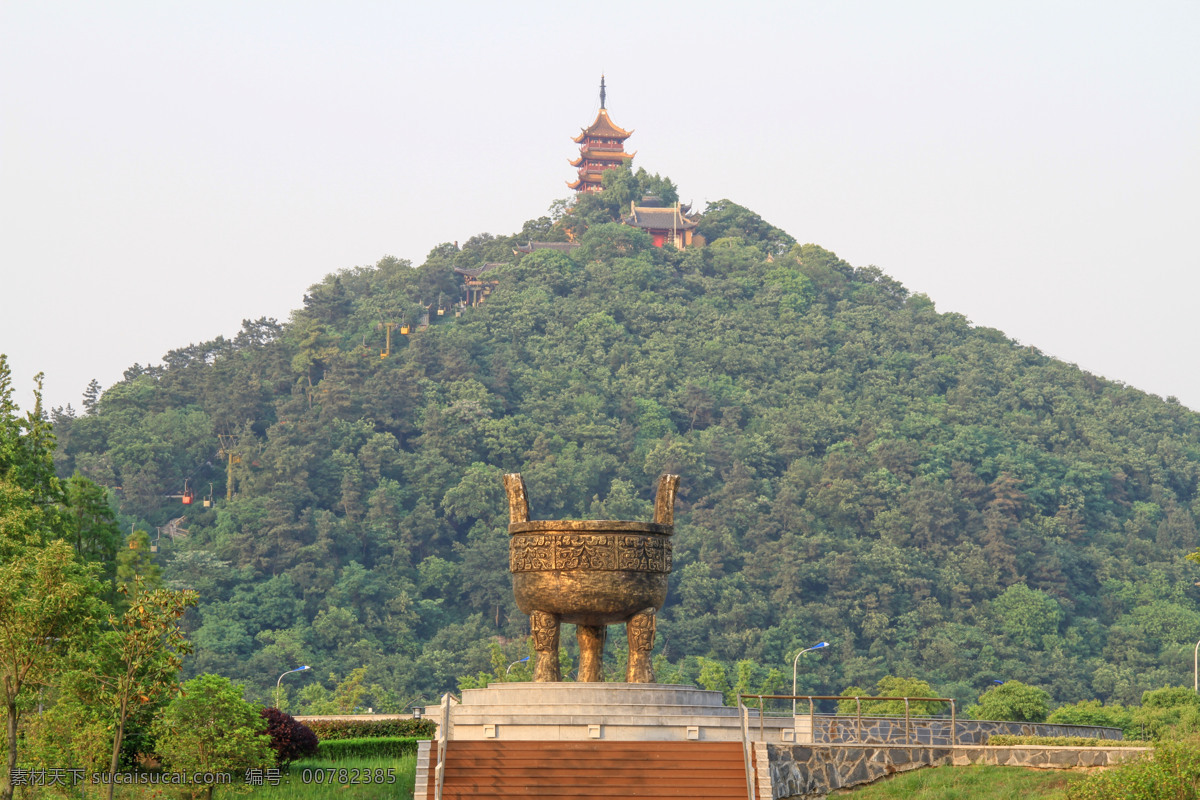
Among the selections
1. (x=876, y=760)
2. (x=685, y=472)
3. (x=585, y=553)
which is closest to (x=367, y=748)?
(x=585, y=553)

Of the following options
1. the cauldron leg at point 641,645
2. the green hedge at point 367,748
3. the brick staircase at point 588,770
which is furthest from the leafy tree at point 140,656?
the cauldron leg at point 641,645

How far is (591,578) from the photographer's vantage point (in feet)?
67.2

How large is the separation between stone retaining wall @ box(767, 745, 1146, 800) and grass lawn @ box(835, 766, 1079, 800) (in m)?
0.16

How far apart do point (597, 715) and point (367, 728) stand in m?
10.6

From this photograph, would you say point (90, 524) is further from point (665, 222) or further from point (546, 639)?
point (665, 222)

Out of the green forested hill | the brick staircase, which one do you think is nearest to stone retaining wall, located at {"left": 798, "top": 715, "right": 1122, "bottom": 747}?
the brick staircase

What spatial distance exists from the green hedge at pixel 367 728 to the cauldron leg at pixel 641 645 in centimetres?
608

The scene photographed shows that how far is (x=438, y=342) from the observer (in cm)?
8456

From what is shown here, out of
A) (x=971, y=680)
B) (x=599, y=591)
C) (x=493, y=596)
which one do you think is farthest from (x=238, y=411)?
(x=599, y=591)

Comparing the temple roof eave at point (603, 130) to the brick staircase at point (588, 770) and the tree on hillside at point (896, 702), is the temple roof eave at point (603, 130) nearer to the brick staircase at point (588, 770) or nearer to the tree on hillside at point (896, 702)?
the tree on hillside at point (896, 702)

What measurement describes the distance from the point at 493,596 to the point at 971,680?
2100 cm

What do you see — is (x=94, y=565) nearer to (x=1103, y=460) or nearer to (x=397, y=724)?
(x=397, y=724)

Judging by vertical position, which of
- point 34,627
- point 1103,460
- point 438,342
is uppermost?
point 438,342

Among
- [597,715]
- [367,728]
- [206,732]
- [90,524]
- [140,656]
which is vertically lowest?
[367,728]
